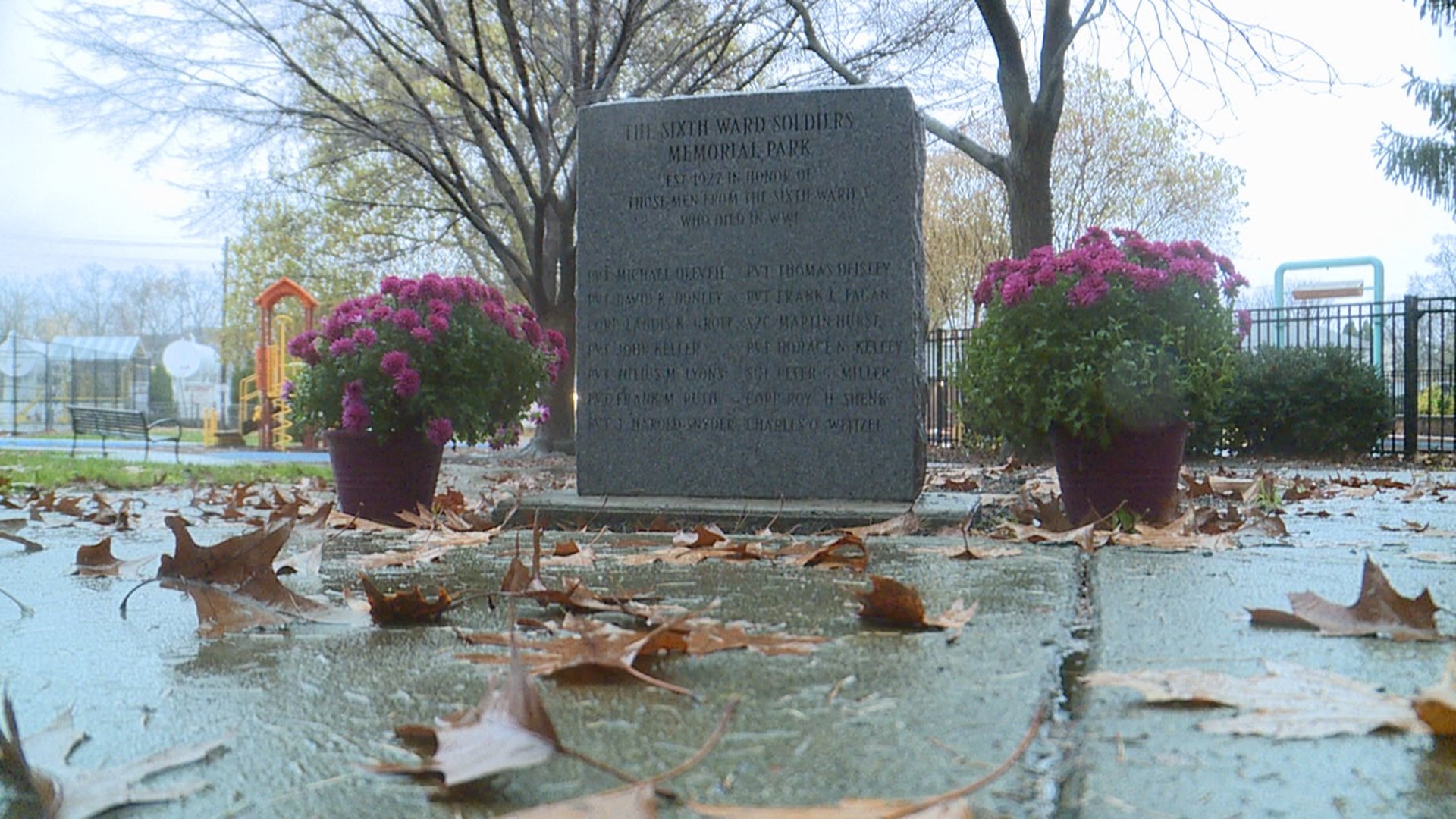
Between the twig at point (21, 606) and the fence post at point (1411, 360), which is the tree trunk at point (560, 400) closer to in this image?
the fence post at point (1411, 360)

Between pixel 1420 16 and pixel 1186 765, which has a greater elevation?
pixel 1420 16

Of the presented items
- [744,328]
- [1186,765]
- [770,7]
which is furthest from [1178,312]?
[770,7]

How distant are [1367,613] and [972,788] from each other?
1.09 meters

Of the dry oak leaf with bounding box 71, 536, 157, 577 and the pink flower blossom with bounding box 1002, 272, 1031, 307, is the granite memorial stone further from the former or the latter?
the dry oak leaf with bounding box 71, 536, 157, 577

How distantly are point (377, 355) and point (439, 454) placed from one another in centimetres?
49

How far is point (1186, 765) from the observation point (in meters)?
0.97

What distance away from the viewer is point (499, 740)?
3.11 feet

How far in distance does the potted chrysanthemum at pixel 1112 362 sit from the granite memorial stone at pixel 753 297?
1.41 ft

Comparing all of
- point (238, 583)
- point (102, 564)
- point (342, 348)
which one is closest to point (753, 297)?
point (342, 348)

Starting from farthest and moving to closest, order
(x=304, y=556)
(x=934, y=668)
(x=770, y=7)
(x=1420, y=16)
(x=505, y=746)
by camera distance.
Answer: (x=1420, y=16) < (x=770, y=7) < (x=304, y=556) < (x=934, y=668) < (x=505, y=746)

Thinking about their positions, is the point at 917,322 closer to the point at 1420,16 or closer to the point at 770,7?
the point at 770,7

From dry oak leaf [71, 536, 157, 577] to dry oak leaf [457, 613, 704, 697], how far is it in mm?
1365

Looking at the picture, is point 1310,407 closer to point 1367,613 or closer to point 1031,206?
point 1031,206

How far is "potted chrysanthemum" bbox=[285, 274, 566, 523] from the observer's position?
4641 millimetres
